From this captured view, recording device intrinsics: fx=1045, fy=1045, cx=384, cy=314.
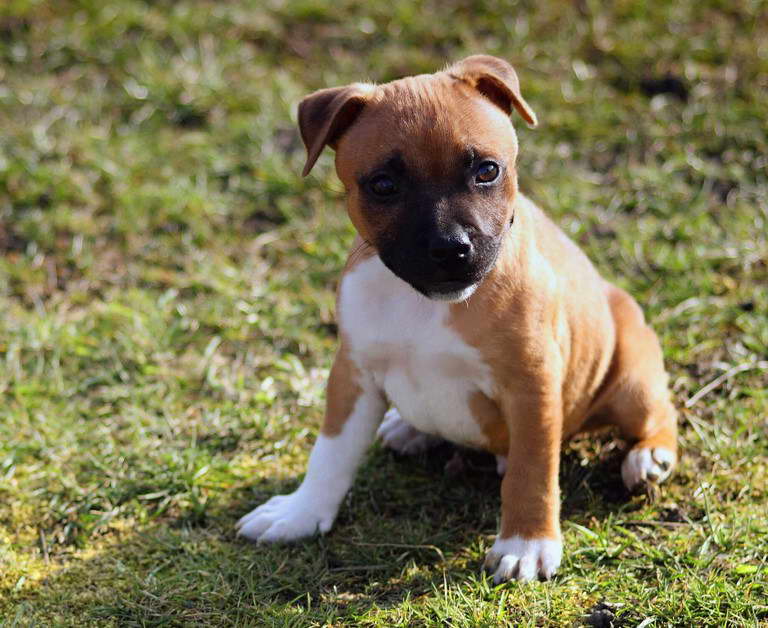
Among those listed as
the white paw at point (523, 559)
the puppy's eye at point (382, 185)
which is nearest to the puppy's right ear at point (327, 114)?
the puppy's eye at point (382, 185)

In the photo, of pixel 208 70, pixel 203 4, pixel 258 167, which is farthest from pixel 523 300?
pixel 203 4

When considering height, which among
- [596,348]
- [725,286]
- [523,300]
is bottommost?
[725,286]

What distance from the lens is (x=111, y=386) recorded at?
6.01 meters

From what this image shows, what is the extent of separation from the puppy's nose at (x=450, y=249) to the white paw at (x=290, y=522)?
146 centimetres

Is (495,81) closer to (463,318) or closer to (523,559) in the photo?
(463,318)

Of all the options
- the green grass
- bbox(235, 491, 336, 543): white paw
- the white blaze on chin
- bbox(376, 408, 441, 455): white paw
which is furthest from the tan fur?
bbox(376, 408, 441, 455): white paw

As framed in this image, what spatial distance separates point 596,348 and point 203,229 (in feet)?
11.1

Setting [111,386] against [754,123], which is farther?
[754,123]

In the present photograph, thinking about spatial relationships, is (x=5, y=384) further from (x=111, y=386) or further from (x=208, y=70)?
(x=208, y=70)

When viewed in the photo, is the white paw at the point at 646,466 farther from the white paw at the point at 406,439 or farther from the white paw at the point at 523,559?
the white paw at the point at 406,439

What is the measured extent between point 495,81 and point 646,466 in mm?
1933

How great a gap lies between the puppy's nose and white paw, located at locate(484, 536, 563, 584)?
127cm

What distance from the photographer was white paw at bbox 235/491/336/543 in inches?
185

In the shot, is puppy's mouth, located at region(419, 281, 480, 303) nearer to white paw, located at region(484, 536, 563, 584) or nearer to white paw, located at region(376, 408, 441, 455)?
white paw, located at region(484, 536, 563, 584)
